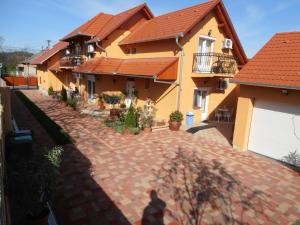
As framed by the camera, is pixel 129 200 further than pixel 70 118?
No

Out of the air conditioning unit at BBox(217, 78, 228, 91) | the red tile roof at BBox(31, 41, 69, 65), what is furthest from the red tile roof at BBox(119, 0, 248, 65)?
the red tile roof at BBox(31, 41, 69, 65)

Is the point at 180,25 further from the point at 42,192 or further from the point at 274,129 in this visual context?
the point at 42,192

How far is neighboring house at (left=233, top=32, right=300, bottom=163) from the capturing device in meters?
8.92

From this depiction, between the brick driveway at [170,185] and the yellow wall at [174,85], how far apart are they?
442 cm

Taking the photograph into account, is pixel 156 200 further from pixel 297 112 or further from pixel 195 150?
pixel 297 112

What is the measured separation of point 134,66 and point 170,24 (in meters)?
3.81

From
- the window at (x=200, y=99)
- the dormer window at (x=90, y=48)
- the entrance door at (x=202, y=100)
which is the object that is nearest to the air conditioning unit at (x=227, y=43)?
the entrance door at (x=202, y=100)

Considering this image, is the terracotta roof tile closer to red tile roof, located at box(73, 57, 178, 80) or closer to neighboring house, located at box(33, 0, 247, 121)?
neighboring house, located at box(33, 0, 247, 121)

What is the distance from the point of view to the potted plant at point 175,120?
13562 millimetres

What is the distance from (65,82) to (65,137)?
19616 mm

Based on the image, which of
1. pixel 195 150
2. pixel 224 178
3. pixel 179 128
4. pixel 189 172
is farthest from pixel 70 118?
pixel 224 178

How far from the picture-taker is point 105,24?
21.5m

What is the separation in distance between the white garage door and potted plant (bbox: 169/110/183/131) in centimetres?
430

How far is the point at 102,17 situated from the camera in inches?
885
